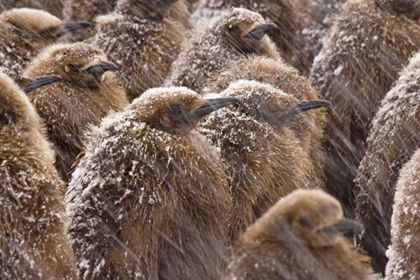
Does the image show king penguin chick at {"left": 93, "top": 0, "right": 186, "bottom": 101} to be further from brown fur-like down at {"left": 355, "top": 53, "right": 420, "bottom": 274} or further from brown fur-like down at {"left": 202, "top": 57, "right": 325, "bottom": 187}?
brown fur-like down at {"left": 355, "top": 53, "right": 420, "bottom": 274}

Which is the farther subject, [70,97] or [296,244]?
[70,97]

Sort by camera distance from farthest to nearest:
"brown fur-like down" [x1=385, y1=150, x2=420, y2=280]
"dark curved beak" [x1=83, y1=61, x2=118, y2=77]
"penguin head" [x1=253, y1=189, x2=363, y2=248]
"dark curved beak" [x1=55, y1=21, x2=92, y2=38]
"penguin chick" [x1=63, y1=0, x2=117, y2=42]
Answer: "penguin chick" [x1=63, y1=0, x2=117, y2=42] → "dark curved beak" [x1=55, y1=21, x2=92, y2=38] → "dark curved beak" [x1=83, y1=61, x2=118, y2=77] → "brown fur-like down" [x1=385, y1=150, x2=420, y2=280] → "penguin head" [x1=253, y1=189, x2=363, y2=248]

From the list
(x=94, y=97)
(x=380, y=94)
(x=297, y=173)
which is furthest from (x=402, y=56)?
(x=94, y=97)

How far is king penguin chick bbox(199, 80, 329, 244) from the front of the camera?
12.3 feet

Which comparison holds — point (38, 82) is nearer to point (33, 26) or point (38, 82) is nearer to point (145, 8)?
point (33, 26)

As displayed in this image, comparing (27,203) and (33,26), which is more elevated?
(33,26)

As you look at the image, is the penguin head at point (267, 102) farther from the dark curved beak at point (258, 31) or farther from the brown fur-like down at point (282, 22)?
the brown fur-like down at point (282, 22)

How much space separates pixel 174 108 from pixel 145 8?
1.78 m

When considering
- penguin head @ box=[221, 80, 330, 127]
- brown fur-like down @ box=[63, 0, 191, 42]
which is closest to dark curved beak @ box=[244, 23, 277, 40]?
penguin head @ box=[221, 80, 330, 127]

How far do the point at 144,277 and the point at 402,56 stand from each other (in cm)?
219

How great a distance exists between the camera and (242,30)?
489cm

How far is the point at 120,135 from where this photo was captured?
3.44 metres

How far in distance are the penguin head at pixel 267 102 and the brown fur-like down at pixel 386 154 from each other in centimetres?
32

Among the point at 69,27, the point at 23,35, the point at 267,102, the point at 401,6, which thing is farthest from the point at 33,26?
the point at 401,6
